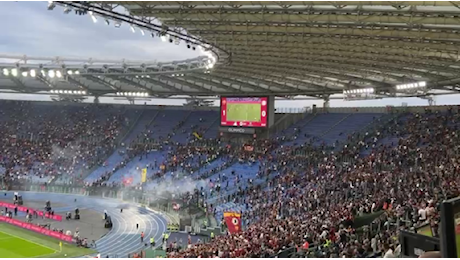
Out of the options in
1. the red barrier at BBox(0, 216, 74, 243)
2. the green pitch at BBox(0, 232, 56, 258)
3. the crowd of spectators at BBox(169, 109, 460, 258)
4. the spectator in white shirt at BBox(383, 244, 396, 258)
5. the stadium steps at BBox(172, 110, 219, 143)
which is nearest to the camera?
the spectator in white shirt at BBox(383, 244, 396, 258)

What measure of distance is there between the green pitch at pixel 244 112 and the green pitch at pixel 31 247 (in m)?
24.9

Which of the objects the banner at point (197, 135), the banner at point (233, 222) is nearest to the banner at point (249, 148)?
the banner at point (197, 135)

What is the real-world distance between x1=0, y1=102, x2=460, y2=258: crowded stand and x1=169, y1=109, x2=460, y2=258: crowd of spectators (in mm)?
92

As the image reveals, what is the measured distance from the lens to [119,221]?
36.4m

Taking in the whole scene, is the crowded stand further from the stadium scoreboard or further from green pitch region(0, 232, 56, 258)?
green pitch region(0, 232, 56, 258)

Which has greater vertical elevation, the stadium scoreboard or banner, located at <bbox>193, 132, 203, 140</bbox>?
Answer: the stadium scoreboard

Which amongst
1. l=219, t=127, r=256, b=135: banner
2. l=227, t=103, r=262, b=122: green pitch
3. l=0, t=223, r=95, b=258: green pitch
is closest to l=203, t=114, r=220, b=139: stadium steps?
l=219, t=127, r=256, b=135: banner

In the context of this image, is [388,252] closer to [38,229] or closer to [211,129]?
[38,229]

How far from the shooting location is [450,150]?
3091 centimetres

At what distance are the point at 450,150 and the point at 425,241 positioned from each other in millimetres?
20772

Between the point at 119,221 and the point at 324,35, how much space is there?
2184cm

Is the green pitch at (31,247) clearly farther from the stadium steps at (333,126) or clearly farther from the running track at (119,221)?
the stadium steps at (333,126)

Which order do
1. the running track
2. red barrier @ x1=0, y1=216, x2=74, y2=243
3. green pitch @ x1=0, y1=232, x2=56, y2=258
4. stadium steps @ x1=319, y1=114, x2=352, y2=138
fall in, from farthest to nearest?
1. stadium steps @ x1=319, y1=114, x2=352, y2=138
2. red barrier @ x1=0, y1=216, x2=74, y2=243
3. the running track
4. green pitch @ x1=0, y1=232, x2=56, y2=258

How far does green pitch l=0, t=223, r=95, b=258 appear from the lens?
26.7 m
